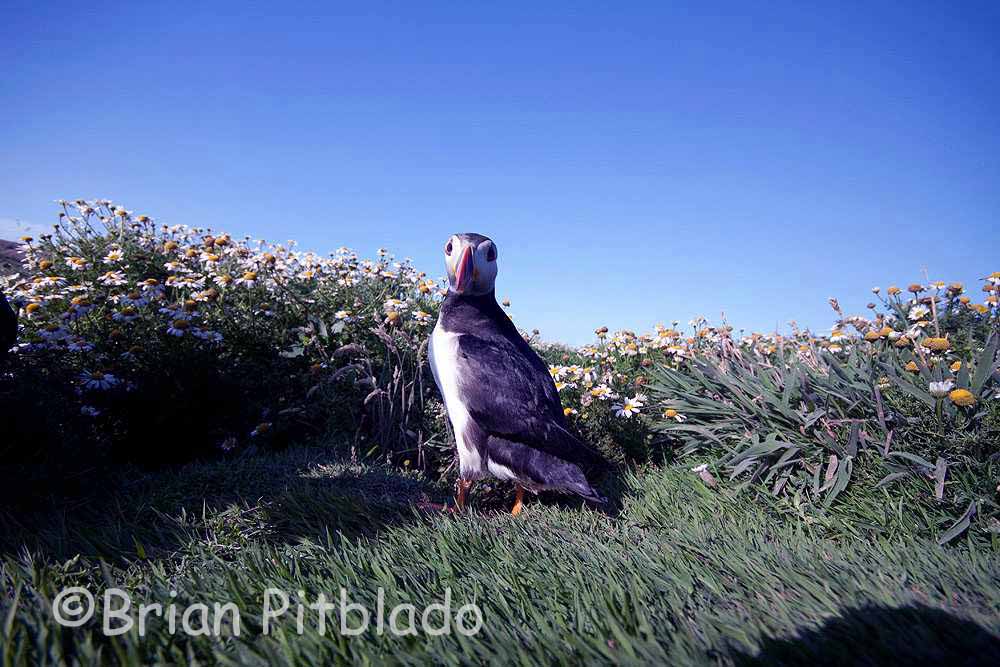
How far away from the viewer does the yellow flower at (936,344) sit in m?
3.20

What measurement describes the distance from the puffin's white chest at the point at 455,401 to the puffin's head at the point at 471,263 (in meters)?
0.34

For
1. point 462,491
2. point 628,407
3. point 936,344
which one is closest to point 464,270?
point 462,491

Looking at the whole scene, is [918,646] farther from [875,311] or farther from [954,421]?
[875,311]

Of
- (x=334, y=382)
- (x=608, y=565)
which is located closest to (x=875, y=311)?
(x=608, y=565)

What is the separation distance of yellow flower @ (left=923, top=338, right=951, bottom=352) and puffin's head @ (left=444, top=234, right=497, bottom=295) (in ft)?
8.61

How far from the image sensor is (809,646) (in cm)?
143

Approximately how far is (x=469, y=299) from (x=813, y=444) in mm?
2195

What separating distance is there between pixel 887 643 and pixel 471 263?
2667 millimetres

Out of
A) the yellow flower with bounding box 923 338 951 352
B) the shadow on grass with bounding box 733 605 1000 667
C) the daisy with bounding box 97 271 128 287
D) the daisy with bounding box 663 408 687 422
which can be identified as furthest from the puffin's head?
the daisy with bounding box 97 271 128 287

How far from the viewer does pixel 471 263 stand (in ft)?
A: 11.5

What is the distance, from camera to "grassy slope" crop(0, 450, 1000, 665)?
4.93 ft

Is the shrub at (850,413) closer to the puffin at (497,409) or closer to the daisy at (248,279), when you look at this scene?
the puffin at (497,409)

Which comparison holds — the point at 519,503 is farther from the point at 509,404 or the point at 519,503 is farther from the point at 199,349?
the point at 199,349

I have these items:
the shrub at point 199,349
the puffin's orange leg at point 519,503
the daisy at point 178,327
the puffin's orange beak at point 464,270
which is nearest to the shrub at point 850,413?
the puffin's orange leg at point 519,503
